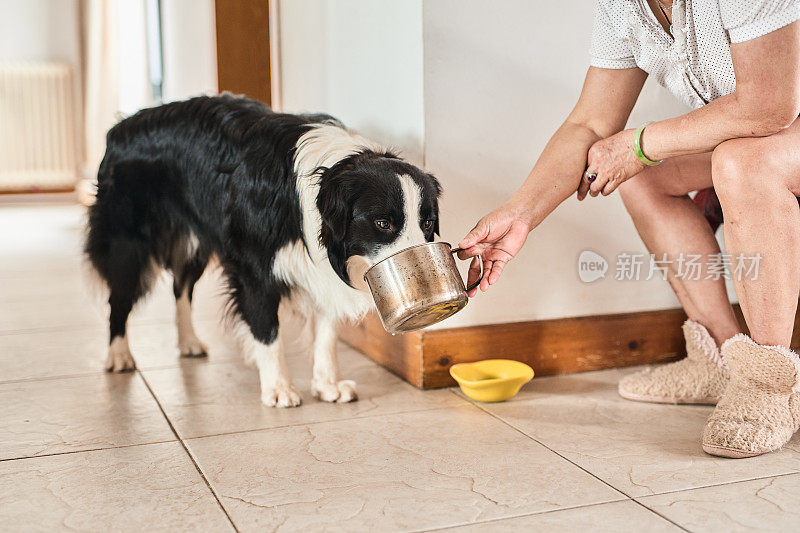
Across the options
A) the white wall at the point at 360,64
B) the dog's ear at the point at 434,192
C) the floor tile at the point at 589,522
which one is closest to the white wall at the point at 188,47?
the white wall at the point at 360,64

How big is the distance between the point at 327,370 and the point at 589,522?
2.68 feet

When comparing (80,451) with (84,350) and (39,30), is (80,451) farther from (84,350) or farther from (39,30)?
(39,30)

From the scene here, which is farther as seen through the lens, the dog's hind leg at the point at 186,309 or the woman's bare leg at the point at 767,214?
the dog's hind leg at the point at 186,309

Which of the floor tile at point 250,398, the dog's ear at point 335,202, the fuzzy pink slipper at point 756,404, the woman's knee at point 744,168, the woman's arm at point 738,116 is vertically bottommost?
the floor tile at point 250,398

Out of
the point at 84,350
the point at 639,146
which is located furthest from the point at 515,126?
the point at 84,350

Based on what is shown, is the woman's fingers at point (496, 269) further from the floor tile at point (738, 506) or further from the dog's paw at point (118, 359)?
the dog's paw at point (118, 359)

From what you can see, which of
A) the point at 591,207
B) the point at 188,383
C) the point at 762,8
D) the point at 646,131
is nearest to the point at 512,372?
the point at 591,207

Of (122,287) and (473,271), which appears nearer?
(473,271)

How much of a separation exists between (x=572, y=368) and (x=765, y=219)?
2.34 ft

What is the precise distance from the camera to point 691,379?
1.76 metres

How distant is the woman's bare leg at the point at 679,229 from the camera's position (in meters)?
1.76

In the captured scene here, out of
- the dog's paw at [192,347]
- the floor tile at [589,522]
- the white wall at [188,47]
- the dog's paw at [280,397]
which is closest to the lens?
the floor tile at [589,522]

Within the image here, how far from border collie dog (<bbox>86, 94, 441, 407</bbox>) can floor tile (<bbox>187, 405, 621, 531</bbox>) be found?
0.25 metres

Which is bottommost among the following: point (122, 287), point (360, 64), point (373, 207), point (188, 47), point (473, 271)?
point (122, 287)
